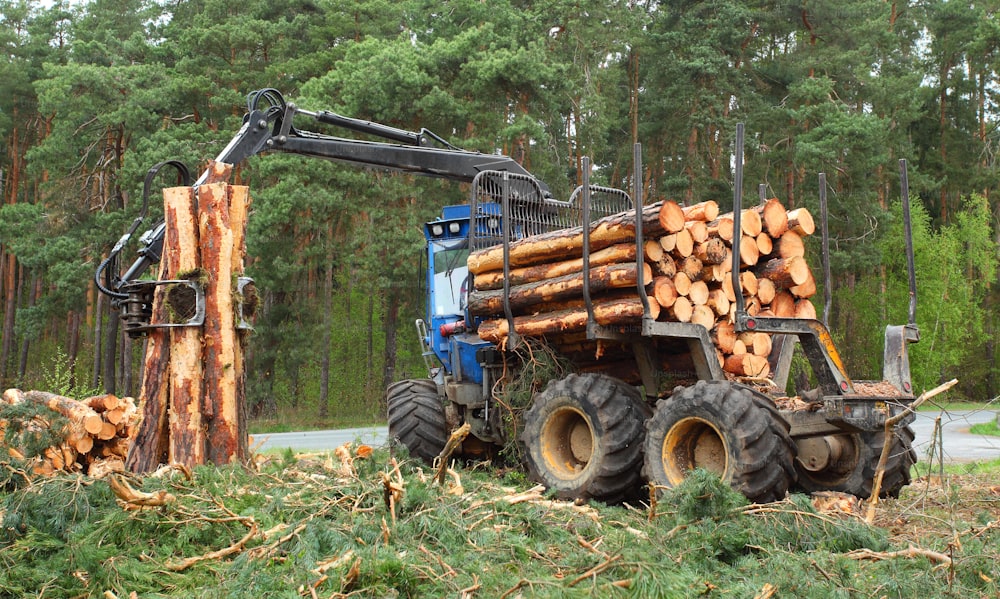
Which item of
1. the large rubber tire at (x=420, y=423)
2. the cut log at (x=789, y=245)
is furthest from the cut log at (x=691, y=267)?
the large rubber tire at (x=420, y=423)

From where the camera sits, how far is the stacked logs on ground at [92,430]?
962 cm

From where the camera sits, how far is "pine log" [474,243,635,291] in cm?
799

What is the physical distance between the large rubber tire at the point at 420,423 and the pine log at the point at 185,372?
2.75 meters

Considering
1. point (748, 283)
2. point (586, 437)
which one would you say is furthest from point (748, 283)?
point (586, 437)

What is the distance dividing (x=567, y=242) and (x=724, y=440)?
99.7 inches

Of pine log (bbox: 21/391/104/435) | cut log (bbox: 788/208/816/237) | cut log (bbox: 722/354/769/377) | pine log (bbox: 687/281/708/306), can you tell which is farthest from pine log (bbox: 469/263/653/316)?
pine log (bbox: 21/391/104/435)

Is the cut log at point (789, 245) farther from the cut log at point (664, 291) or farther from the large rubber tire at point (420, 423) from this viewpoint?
the large rubber tire at point (420, 423)

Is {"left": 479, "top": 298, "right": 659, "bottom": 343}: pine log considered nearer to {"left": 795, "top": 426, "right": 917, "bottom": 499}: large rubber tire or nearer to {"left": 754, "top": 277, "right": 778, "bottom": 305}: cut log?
{"left": 754, "top": 277, "right": 778, "bottom": 305}: cut log

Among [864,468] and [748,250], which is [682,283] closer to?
[748,250]

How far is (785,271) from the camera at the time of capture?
8.72 m

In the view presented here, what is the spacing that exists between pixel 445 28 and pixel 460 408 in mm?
24842

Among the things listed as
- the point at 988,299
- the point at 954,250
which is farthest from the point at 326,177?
the point at 988,299

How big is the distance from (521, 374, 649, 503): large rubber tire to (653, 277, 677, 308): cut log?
2.96 feet

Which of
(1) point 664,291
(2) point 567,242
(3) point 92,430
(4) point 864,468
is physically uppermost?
(2) point 567,242
